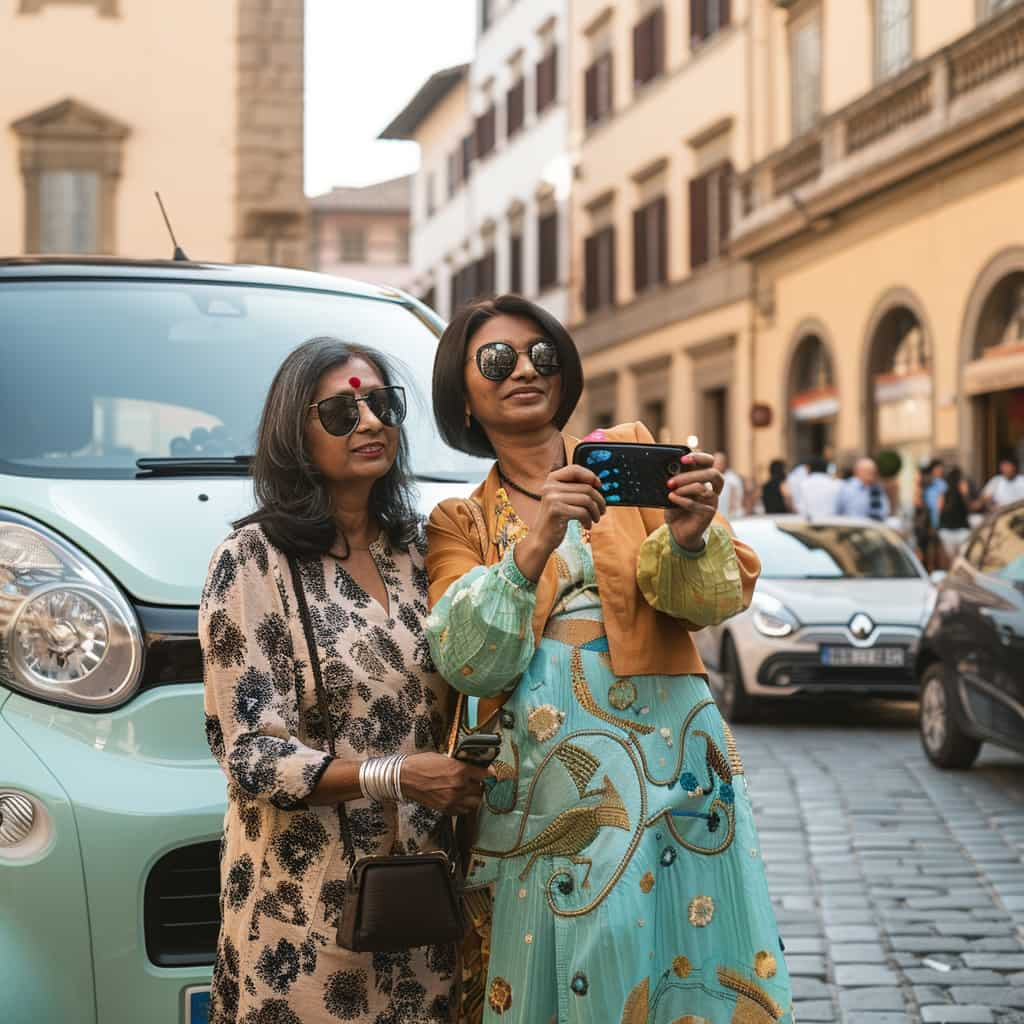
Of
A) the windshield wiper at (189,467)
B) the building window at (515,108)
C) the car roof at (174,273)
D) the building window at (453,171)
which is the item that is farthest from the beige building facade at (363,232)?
the windshield wiper at (189,467)

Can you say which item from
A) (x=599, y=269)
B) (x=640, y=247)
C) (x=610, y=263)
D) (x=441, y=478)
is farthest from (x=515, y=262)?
(x=441, y=478)

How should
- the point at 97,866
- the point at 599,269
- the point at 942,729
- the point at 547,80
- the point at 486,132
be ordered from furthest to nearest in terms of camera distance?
the point at 486,132 → the point at 547,80 → the point at 599,269 → the point at 942,729 → the point at 97,866

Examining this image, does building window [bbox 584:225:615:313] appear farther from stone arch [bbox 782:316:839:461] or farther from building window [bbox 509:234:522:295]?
stone arch [bbox 782:316:839:461]

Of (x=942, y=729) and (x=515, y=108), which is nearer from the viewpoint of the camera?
(x=942, y=729)

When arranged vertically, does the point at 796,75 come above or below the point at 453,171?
below

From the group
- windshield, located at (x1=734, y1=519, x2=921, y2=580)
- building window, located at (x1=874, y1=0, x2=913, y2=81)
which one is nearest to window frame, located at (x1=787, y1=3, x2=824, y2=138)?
building window, located at (x1=874, y1=0, x2=913, y2=81)

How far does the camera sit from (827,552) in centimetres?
1323

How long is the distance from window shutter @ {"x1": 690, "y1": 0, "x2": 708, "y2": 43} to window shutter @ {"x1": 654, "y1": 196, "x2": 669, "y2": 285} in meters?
2.97

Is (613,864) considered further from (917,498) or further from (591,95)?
(591,95)

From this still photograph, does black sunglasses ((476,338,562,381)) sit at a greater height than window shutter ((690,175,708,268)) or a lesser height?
lesser

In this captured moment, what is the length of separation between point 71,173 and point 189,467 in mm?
26372

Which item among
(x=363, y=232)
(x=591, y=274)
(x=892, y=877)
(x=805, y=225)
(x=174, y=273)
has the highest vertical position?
(x=363, y=232)

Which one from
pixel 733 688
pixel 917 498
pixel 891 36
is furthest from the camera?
→ pixel 891 36

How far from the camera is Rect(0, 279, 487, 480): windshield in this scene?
422 cm
